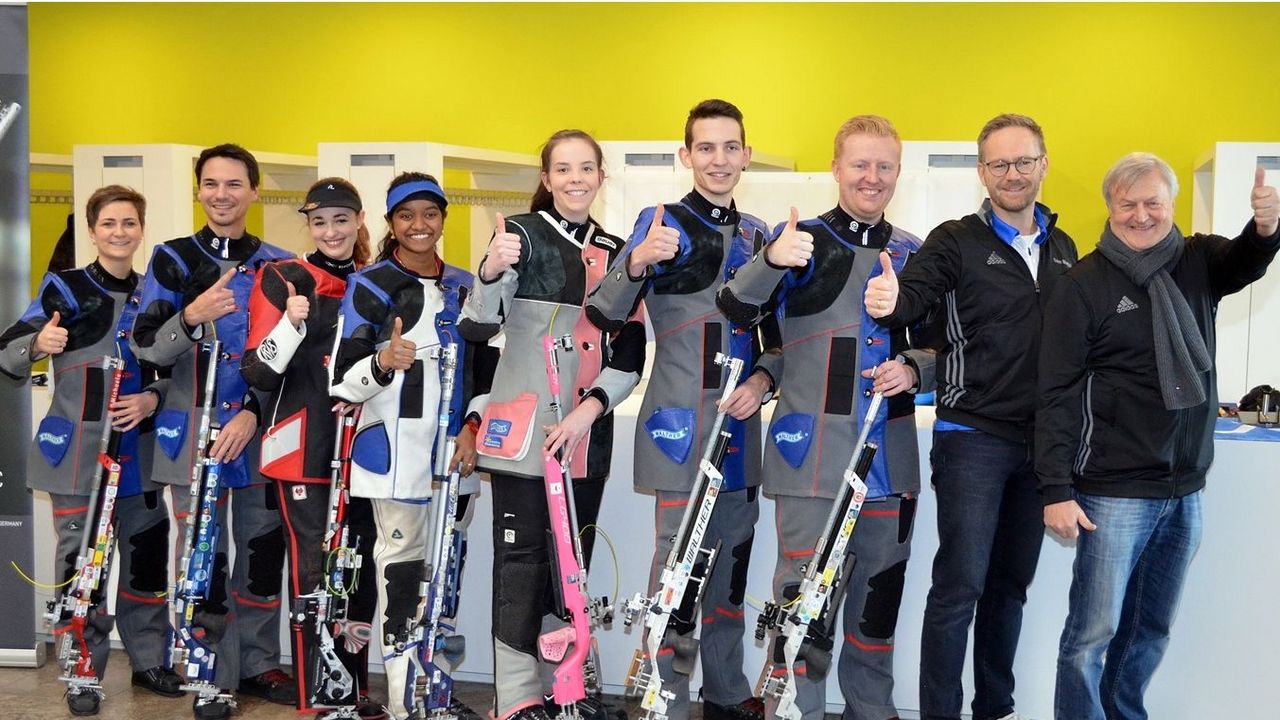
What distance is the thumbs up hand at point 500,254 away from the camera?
3039 mm

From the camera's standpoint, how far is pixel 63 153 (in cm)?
843

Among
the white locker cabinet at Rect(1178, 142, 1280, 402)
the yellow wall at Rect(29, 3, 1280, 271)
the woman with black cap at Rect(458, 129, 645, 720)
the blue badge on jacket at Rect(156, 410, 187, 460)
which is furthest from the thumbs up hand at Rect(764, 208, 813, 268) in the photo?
the yellow wall at Rect(29, 3, 1280, 271)

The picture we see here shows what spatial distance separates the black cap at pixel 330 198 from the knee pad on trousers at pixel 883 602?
1.79 meters

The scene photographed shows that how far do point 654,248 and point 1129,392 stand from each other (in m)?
1.14

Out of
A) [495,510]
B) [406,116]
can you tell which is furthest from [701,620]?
[406,116]

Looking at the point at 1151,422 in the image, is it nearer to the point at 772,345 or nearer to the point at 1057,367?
the point at 1057,367

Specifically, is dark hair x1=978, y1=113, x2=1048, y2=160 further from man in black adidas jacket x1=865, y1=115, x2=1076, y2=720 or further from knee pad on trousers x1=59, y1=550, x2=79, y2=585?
knee pad on trousers x1=59, y1=550, x2=79, y2=585

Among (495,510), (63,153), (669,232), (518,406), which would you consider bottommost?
(495,510)

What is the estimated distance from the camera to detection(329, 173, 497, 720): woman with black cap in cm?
330

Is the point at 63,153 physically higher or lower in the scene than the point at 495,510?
higher

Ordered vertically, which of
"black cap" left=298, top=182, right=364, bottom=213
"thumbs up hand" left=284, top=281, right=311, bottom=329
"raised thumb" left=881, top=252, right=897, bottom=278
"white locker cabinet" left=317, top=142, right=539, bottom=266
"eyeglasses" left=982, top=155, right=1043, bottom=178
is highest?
"white locker cabinet" left=317, top=142, right=539, bottom=266

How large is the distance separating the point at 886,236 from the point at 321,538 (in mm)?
1788

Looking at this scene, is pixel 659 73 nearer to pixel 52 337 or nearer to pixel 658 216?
pixel 52 337

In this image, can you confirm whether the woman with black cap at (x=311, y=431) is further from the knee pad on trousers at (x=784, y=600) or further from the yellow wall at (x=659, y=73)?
the yellow wall at (x=659, y=73)
